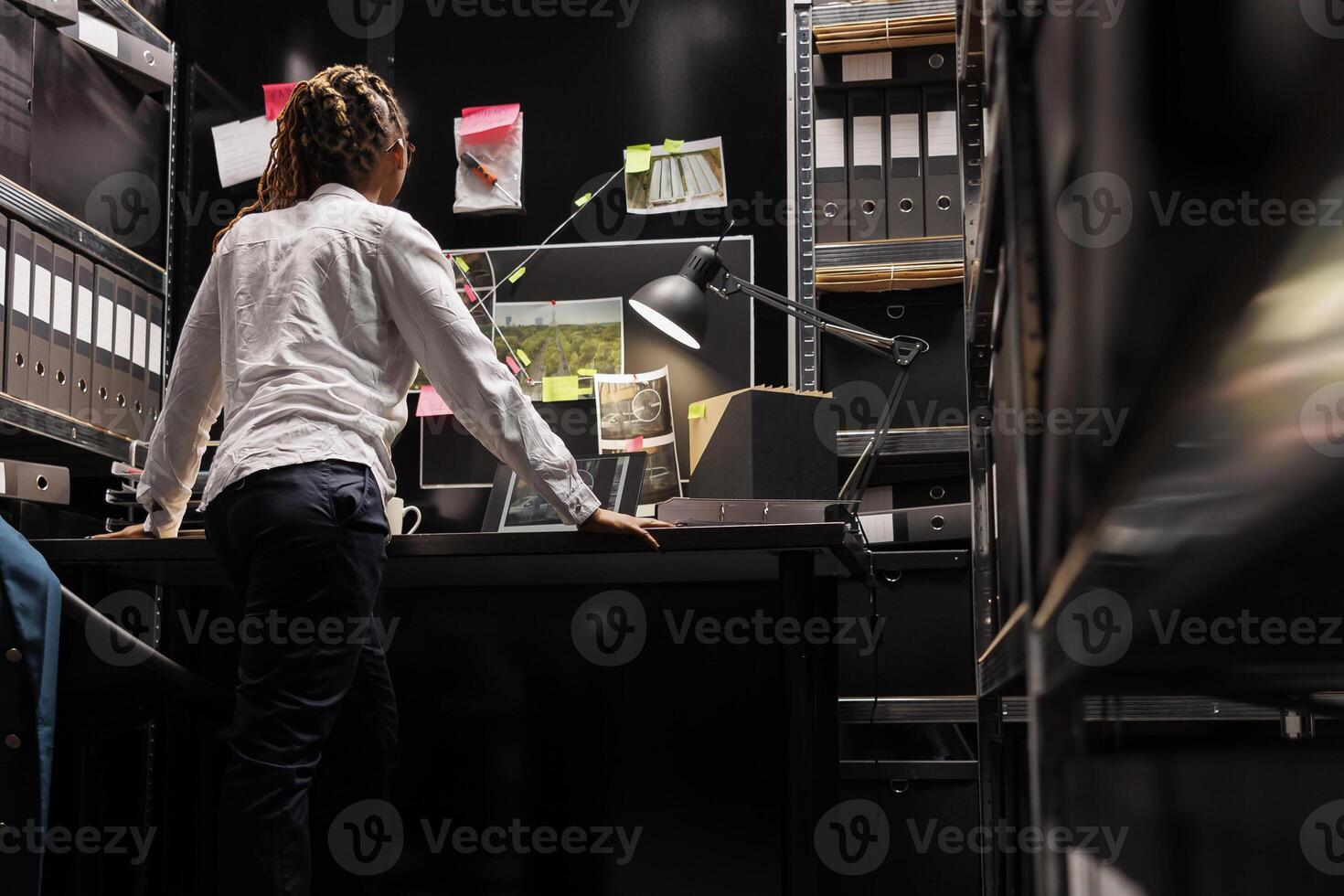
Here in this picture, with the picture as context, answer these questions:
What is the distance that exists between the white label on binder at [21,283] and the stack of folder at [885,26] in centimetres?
174

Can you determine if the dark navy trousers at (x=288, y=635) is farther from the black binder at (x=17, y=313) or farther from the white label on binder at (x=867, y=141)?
the white label on binder at (x=867, y=141)

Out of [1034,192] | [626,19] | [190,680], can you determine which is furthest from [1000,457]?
[626,19]

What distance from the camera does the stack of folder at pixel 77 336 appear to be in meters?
2.40

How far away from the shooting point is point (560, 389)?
2.93m

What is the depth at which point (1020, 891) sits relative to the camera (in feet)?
3.97

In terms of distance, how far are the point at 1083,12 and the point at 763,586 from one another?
Answer: 190cm

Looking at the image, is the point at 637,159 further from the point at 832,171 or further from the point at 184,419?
the point at 184,419

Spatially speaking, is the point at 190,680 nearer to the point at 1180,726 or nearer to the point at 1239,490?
the point at 1180,726

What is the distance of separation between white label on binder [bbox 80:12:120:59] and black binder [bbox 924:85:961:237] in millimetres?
1870
